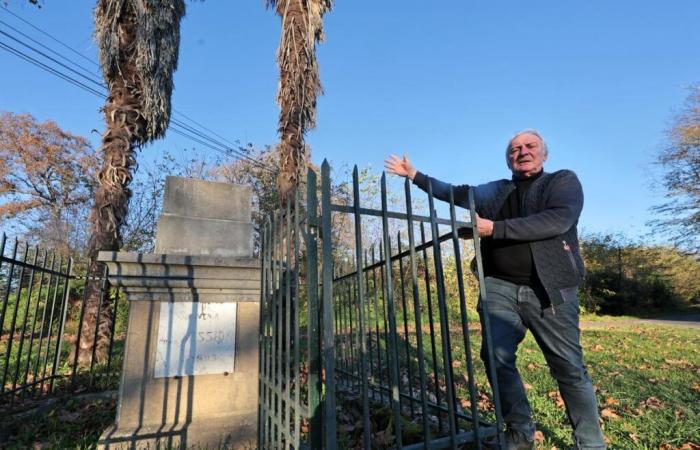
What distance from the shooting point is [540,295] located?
2383mm

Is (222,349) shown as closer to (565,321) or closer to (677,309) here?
(565,321)

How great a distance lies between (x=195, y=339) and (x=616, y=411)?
390 cm

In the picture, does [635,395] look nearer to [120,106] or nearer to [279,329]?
[279,329]

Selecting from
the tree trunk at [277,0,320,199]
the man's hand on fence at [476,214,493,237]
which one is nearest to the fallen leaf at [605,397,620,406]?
the man's hand on fence at [476,214,493,237]

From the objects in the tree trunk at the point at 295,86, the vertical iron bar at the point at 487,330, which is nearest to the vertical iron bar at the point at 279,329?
the vertical iron bar at the point at 487,330

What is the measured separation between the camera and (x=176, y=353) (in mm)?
2854

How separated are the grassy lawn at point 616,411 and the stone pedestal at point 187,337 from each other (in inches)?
37.2

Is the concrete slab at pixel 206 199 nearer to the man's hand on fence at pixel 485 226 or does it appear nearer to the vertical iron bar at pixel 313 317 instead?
the vertical iron bar at pixel 313 317

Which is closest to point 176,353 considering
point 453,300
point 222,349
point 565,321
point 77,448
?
point 222,349

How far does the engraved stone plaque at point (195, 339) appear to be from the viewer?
2840mm

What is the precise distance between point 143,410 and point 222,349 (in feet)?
2.12

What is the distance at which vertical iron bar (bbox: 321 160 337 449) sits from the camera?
1648 millimetres

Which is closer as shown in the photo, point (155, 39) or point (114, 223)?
point (114, 223)

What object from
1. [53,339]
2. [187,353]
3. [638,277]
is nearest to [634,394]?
[187,353]
